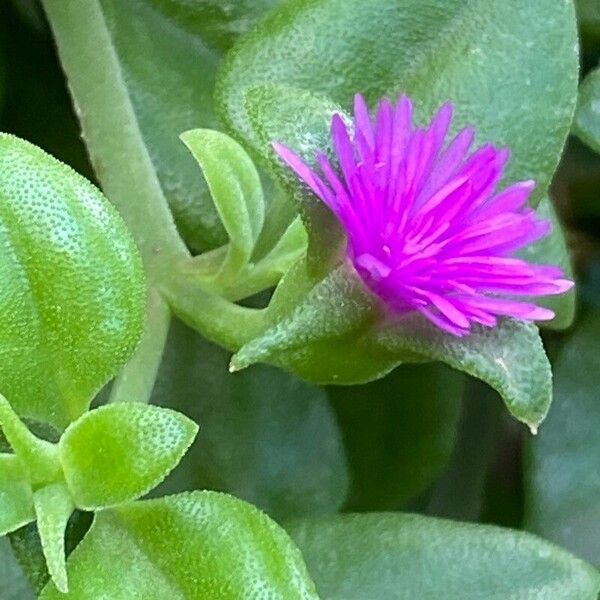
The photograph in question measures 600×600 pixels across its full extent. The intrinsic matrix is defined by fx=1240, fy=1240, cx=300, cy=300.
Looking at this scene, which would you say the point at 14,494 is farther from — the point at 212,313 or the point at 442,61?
the point at 442,61

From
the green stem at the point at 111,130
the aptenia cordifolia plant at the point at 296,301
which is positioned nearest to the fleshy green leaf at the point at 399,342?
the aptenia cordifolia plant at the point at 296,301

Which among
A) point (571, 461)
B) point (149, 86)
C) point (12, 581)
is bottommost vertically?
point (571, 461)

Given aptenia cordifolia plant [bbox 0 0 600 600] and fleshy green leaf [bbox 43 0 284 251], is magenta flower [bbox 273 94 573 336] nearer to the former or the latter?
aptenia cordifolia plant [bbox 0 0 600 600]

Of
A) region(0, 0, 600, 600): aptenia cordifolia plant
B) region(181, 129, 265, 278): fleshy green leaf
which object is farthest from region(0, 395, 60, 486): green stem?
region(181, 129, 265, 278): fleshy green leaf

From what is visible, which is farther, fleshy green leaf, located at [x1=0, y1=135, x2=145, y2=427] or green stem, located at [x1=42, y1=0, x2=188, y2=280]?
green stem, located at [x1=42, y1=0, x2=188, y2=280]

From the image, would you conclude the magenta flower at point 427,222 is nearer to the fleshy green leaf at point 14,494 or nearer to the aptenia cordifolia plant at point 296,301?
the aptenia cordifolia plant at point 296,301

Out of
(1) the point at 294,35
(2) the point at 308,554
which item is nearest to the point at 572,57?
(1) the point at 294,35

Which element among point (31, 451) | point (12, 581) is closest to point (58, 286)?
point (31, 451)

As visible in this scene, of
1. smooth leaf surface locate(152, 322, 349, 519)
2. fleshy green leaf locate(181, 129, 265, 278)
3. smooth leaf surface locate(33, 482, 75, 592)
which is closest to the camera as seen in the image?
smooth leaf surface locate(33, 482, 75, 592)
